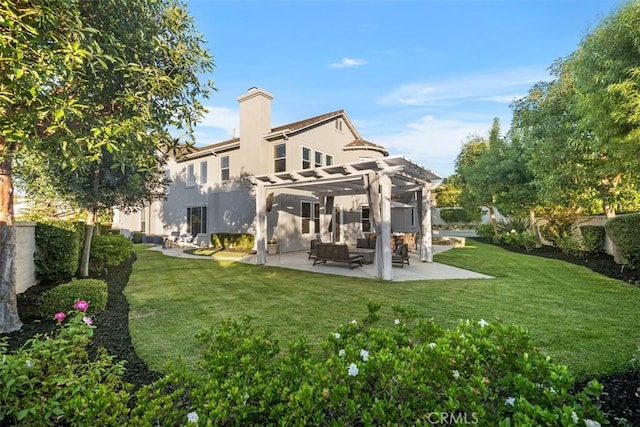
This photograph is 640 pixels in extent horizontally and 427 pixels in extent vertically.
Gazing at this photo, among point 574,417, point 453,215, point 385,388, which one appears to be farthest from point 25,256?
point 453,215

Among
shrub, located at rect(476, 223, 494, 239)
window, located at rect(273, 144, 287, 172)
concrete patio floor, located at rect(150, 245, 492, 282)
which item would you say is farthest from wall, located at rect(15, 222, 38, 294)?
shrub, located at rect(476, 223, 494, 239)

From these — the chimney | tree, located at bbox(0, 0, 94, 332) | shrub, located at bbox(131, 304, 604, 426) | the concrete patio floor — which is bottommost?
the concrete patio floor

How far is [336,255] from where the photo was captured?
10891 mm

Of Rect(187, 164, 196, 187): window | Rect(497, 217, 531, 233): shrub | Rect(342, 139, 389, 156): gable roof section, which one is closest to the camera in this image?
Rect(497, 217, 531, 233): shrub

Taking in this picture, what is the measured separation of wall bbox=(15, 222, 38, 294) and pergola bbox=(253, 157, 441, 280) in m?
6.81

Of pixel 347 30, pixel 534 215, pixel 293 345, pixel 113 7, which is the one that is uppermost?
pixel 347 30

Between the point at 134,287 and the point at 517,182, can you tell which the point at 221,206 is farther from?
the point at 517,182

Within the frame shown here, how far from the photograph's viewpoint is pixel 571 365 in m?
3.53

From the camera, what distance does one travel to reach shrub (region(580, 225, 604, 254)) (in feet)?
40.3

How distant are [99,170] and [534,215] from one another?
2032cm

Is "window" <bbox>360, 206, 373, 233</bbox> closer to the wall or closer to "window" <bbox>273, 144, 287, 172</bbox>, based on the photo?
"window" <bbox>273, 144, 287, 172</bbox>

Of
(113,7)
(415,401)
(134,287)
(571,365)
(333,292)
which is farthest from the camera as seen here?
(134,287)

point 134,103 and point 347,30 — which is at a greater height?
point 347,30

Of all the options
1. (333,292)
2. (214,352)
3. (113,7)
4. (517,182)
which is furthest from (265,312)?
(517,182)
